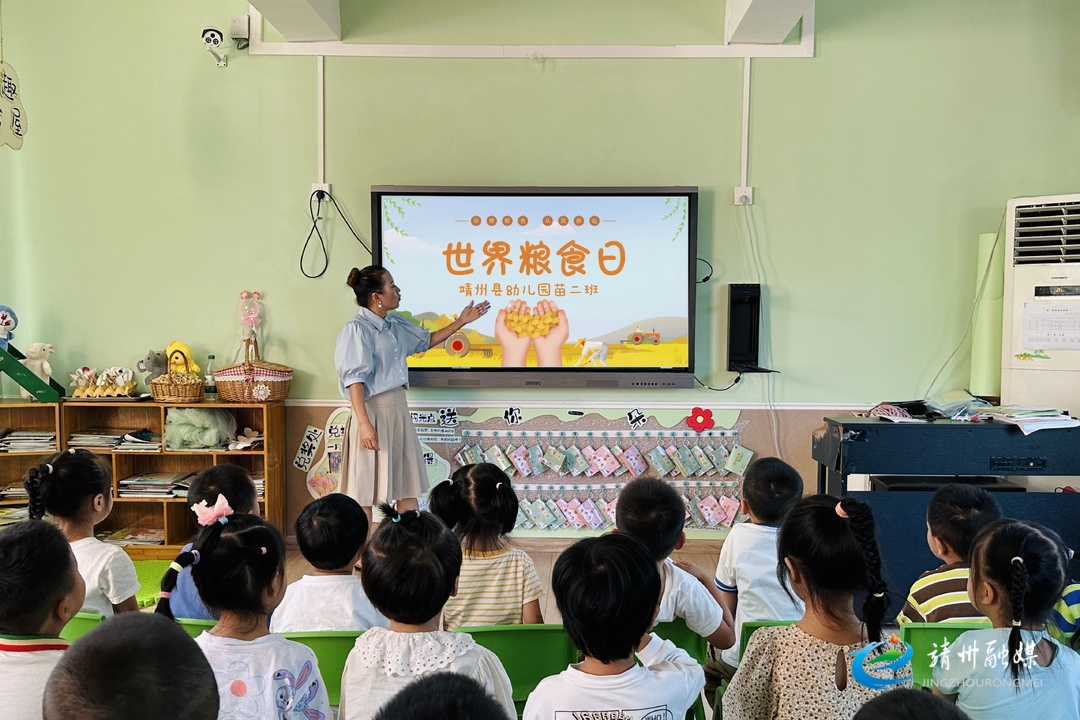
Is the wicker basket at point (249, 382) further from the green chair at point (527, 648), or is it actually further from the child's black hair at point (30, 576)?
the green chair at point (527, 648)

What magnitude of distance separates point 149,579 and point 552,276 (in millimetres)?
2454

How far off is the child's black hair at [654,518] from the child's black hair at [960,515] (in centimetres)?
77

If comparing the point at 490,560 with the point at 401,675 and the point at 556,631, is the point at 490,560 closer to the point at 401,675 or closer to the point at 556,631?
the point at 556,631

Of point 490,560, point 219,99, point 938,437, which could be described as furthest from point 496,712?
point 219,99

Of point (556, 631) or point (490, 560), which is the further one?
point (490, 560)

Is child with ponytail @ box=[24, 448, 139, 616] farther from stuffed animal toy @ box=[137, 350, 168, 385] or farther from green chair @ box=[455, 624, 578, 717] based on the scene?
stuffed animal toy @ box=[137, 350, 168, 385]

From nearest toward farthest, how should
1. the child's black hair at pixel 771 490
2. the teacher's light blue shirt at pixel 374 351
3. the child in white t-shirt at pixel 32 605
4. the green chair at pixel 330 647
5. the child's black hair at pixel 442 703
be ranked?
the child's black hair at pixel 442 703 → the child in white t-shirt at pixel 32 605 → the green chair at pixel 330 647 → the child's black hair at pixel 771 490 → the teacher's light blue shirt at pixel 374 351

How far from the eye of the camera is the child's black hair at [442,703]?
71cm

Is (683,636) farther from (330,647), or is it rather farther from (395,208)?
(395,208)

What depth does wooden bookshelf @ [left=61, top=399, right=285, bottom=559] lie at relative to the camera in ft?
13.5

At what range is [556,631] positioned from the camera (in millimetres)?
1593

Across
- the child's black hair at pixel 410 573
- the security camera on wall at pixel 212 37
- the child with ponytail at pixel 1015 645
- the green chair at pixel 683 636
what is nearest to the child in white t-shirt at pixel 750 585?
the green chair at pixel 683 636

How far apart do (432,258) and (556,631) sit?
292 cm


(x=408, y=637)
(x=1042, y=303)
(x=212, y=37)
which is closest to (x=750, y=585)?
(x=408, y=637)
